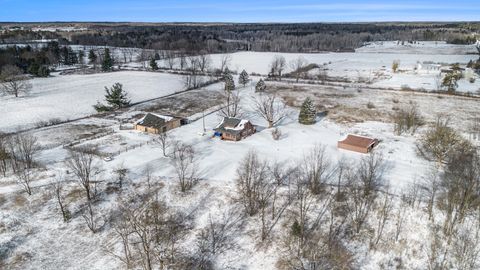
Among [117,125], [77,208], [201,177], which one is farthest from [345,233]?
[117,125]

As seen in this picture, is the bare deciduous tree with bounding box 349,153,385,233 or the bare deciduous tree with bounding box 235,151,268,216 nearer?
the bare deciduous tree with bounding box 349,153,385,233

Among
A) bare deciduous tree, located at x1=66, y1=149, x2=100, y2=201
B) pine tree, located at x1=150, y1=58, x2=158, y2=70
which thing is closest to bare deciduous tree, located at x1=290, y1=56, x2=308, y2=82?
pine tree, located at x1=150, y1=58, x2=158, y2=70

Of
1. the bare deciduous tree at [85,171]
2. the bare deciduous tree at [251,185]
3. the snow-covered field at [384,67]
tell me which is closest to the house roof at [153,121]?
the bare deciduous tree at [85,171]

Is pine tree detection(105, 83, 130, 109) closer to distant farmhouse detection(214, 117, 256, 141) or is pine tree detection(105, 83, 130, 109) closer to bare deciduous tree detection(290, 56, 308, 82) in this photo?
distant farmhouse detection(214, 117, 256, 141)

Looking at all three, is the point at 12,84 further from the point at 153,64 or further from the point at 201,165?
the point at 201,165

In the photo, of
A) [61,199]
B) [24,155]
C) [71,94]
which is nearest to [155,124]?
[24,155]

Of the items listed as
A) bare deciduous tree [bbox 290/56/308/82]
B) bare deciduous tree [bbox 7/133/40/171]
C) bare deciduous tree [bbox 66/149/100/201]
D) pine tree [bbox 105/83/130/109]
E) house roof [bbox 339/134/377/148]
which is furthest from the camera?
bare deciduous tree [bbox 290/56/308/82]
